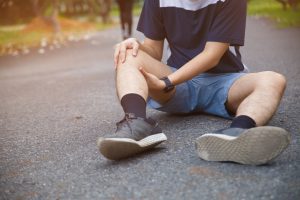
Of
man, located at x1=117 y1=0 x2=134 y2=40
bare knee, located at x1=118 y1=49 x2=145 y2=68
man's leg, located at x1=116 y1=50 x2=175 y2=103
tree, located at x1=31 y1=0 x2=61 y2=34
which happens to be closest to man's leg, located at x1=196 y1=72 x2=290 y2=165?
man's leg, located at x1=116 y1=50 x2=175 y2=103

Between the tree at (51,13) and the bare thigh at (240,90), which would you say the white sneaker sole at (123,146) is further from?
the tree at (51,13)

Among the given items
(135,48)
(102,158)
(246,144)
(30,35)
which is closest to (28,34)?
(30,35)

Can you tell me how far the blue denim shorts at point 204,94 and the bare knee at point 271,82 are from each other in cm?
27

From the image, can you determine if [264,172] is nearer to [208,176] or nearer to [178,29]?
[208,176]

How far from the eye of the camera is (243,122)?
228 cm

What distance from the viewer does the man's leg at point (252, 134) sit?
2.07 meters

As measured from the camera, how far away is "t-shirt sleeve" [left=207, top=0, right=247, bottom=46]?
109 inches

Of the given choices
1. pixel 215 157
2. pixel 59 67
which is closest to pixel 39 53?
pixel 59 67

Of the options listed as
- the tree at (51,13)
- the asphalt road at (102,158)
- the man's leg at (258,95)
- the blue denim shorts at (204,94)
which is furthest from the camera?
the tree at (51,13)

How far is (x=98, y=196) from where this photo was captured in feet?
6.68

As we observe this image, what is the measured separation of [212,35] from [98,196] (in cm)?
120

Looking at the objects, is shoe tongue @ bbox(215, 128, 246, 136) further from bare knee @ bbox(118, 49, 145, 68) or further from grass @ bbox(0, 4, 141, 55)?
grass @ bbox(0, 4, 141, 55)

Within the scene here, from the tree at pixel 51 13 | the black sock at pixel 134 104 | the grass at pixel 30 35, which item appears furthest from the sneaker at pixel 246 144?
the tree at pixel 51 13

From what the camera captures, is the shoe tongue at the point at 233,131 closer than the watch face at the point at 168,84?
Yes
